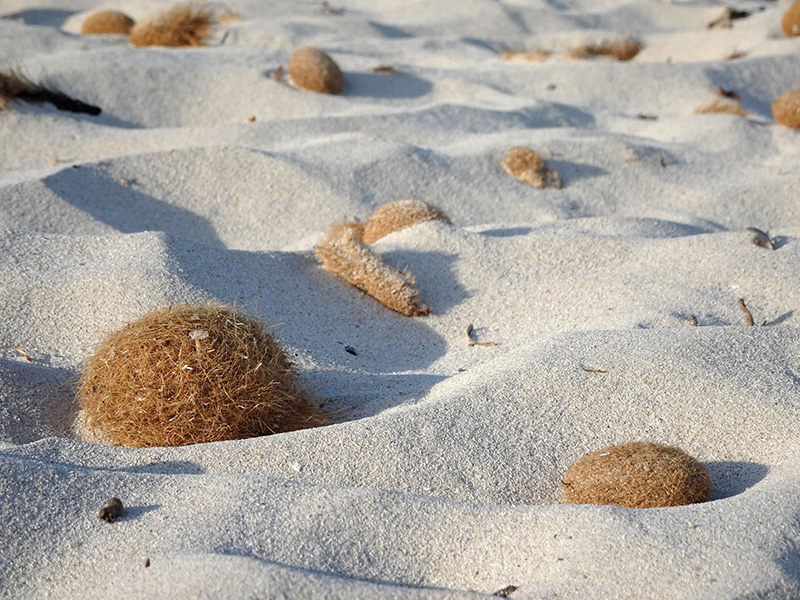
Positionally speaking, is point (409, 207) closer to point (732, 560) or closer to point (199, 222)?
point (199, 222)

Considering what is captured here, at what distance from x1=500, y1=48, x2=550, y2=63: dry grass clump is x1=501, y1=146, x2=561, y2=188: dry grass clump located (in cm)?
341

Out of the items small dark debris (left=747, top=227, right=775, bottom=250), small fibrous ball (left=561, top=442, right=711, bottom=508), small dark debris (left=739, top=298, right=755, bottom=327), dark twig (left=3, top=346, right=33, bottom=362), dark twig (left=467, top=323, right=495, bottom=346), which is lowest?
dark twig (left=467, top=323, right=495, bottom=346)

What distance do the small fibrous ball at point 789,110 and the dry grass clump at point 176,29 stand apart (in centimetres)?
633

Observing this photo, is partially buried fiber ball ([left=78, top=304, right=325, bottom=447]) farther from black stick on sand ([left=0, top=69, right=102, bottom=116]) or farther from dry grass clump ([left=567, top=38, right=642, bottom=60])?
dry grass clump ([left=567, top=38, right=642, bottom=60])

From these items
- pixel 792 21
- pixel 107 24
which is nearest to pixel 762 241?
pixel 792 21

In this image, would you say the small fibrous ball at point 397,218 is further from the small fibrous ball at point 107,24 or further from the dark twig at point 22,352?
the small fibrous ball at point 107,24

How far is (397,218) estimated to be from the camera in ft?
15.9

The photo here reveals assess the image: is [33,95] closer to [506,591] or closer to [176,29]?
[176,29]

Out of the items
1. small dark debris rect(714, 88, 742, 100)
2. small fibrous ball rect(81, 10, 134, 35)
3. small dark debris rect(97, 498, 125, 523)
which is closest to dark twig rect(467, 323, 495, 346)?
small dark debris rect(97, 498, 125, 523)

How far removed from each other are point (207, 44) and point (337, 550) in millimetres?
7817

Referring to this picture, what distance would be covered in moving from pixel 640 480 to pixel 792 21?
31.2ft

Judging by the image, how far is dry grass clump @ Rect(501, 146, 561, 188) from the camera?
6.02 metres

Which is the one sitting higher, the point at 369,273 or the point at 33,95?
the point at 33,95

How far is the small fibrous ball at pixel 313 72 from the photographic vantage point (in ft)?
24.0
